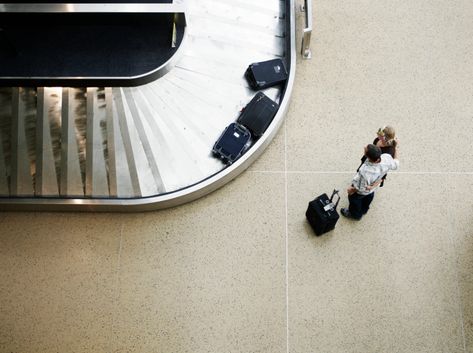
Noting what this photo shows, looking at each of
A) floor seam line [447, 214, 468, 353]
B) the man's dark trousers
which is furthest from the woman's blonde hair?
floor seam line [447, 214, 468, 353]

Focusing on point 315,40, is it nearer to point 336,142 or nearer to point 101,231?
point 336,142

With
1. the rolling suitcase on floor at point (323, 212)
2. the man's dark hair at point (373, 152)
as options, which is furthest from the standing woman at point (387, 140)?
the rolling suitcase on floor at point (323, 212)

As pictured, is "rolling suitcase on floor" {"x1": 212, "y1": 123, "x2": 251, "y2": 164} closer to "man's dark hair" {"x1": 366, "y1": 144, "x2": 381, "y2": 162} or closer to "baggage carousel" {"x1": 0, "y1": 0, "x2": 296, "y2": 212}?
"baggage carousel" {"x1": 0, "y1": 0, "x2": 296, "y2": 212}

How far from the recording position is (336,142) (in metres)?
5.80

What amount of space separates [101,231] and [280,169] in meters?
2.16

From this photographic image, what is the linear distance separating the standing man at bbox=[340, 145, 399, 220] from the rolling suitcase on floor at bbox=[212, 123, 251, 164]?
130cm

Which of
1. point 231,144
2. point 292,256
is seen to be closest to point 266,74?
point 231,144

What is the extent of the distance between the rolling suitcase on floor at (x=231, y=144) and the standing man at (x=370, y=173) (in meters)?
1.30

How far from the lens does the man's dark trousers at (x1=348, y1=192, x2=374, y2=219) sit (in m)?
5.13

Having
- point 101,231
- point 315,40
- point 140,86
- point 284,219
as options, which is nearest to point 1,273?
point 101,231

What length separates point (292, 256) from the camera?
207 inches

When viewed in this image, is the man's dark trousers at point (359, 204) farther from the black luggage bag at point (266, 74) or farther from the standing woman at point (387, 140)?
the black luggage bag at point (266, 74)

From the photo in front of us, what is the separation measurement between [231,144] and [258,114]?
1.58ft

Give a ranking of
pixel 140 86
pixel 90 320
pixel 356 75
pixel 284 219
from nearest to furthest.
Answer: pixel 90 320, pixel 284 219, pixel 140 86, pixel 356 75
